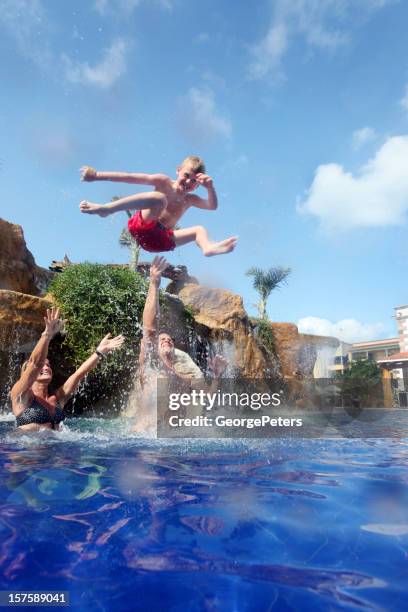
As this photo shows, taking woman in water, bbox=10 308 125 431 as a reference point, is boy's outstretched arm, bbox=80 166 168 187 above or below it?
above

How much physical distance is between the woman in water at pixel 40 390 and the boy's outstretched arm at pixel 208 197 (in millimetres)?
2234

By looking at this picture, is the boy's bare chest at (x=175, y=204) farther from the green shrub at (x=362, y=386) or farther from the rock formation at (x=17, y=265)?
the green shrub at (x=362, y=386)

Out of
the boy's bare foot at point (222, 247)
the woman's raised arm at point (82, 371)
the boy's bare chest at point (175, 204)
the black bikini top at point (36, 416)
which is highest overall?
the boy's bare chest at point (175, 204)

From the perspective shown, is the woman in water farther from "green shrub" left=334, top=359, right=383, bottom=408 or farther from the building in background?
the building in background

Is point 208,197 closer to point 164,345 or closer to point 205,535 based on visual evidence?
point 164,345

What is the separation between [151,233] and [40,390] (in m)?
2.64

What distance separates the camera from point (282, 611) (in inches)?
57.1

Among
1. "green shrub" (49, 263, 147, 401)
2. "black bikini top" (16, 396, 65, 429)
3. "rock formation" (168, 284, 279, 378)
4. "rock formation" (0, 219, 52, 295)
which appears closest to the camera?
"black bikini top" (16, 396, 65, 429)

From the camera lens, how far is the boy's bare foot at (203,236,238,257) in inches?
191

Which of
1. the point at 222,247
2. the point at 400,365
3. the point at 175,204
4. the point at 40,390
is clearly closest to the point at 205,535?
the point at 222,247

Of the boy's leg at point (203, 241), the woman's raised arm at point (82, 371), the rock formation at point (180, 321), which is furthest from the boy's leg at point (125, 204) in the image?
the rock formation at point (180, 321)

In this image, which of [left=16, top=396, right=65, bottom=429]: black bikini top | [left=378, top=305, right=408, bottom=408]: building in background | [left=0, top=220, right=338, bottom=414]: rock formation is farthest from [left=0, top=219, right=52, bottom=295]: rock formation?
[left=378, top=305, right=408, bottom=408]: building in background

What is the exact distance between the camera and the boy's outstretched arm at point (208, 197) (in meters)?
4.88

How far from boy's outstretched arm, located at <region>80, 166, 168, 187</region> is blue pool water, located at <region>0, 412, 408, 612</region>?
2909mm
